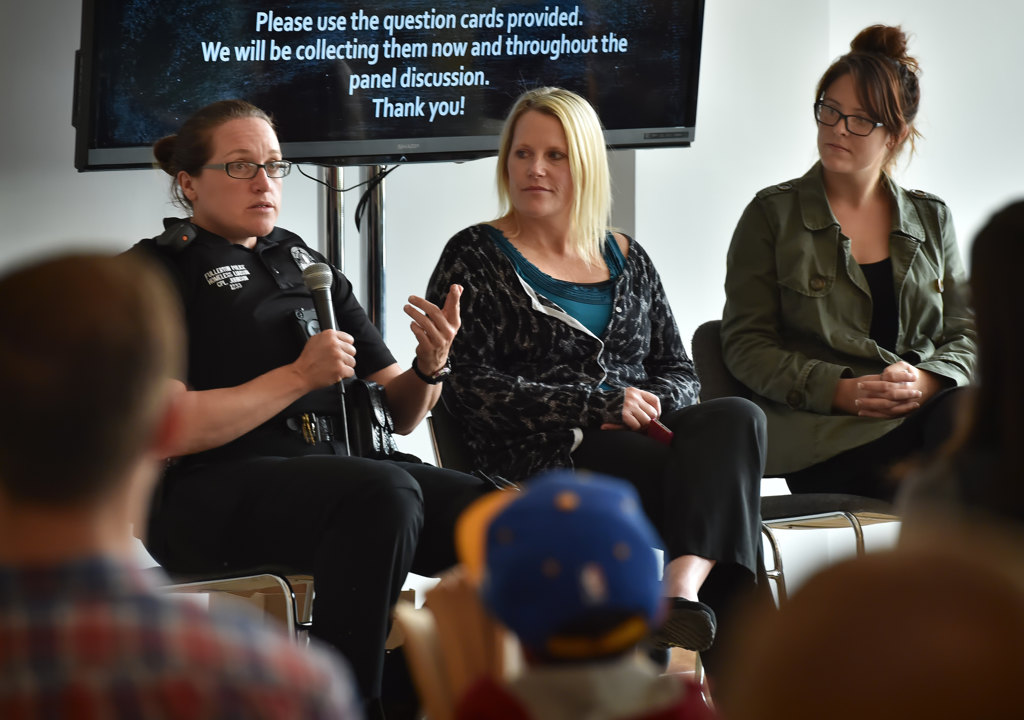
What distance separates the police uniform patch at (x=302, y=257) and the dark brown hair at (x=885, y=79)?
123 cm

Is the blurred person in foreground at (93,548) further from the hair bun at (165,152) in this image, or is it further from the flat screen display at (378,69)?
the flat screen display at (378,69)

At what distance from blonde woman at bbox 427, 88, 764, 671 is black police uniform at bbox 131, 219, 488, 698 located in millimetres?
260

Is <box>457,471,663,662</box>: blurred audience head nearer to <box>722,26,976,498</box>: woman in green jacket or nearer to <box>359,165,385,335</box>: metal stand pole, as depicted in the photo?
<box>722,26,976,498</box>: woman in green jacket

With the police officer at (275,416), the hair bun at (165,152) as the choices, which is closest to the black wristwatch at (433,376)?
the police officer at (275,416)

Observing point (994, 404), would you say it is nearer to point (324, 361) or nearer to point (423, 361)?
point (324, 361)

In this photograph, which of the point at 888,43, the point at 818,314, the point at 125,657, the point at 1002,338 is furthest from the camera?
the point at 888,43

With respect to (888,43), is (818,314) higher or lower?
lower

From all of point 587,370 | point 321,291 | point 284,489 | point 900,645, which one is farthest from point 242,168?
point 900,645

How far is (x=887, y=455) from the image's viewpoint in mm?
2727

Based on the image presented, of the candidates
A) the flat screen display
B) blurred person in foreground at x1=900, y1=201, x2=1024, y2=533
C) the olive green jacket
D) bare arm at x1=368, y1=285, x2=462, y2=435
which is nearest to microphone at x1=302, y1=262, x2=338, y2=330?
bare arm at x1=368, y1=285, x2=462, y2=435

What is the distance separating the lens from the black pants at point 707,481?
234 cm

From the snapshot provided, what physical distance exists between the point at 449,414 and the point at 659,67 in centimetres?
137

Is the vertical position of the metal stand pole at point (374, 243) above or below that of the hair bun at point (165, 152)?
below

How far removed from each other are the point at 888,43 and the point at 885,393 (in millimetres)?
850
